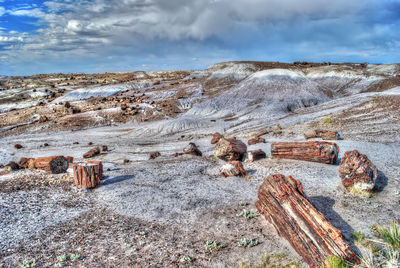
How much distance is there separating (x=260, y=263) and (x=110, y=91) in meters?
47.4

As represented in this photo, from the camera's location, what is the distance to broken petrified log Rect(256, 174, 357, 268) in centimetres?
584

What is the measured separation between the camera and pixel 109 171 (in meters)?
14.4

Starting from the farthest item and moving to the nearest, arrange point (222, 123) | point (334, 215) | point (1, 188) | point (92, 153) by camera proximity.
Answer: point (222, 123) < point (92, 153) < point (1, 188) < point (334, 215)

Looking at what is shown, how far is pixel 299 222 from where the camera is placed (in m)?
6.70

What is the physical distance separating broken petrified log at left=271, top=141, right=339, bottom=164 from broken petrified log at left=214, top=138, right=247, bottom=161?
194 cm

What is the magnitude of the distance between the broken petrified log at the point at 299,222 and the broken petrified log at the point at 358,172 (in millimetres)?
2775

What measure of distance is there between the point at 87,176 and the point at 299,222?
8.74 metres

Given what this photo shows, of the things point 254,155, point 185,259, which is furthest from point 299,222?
point 254,155

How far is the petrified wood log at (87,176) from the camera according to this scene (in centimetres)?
1159

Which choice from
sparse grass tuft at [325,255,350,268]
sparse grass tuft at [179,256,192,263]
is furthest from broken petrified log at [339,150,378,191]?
sparse grass tuft at [179,256,192,263]

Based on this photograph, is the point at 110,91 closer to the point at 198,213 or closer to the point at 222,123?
the point at 222,123

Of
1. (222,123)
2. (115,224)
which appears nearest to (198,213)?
(115,224)

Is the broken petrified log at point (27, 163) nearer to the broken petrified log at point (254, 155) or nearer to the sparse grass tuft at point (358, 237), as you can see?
the broken petrified log at point (254, 155)

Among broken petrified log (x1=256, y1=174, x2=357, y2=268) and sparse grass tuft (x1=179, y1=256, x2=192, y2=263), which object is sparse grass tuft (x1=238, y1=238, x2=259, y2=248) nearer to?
broken petrified log (x1=256, y1=174, x2=357, y2=268)
